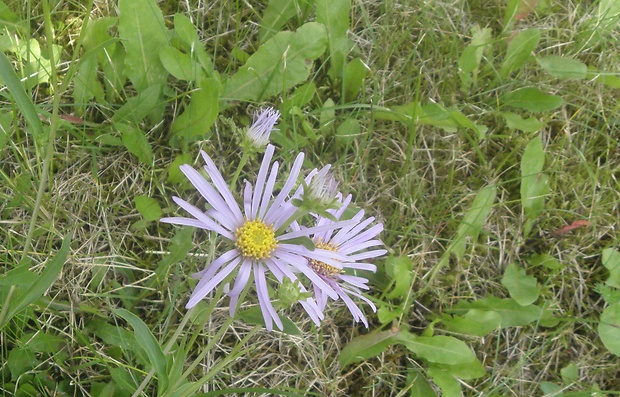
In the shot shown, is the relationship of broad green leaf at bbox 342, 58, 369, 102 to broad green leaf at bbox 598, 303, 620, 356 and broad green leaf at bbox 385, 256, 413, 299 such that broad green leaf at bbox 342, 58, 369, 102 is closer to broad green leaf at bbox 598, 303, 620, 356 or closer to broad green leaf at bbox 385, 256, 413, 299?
broad green leaf at bbox 385, 256, 413, 299

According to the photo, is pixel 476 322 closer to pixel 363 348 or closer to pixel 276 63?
pixel 363 348

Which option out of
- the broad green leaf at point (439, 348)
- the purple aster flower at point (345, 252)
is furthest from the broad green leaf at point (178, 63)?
the broad green leaf at point (439, 348)

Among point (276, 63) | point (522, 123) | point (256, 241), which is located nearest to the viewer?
point (256, 241)

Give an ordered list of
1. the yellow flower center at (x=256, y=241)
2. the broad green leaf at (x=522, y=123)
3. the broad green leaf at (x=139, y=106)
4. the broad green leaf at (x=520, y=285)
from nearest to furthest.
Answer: the yellow flower center at (x=256, y=241), the broad green leaf at (x=139, y=106), the broad green leaf at (x=520, y=285), the broad green leaf at (x=522, y=123)

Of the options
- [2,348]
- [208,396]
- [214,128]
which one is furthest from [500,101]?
[2,348]

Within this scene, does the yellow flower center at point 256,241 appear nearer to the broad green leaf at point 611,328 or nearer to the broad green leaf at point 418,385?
the broad green leaf at point 418,385

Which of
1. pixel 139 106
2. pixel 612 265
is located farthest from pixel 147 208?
pixel 612 265

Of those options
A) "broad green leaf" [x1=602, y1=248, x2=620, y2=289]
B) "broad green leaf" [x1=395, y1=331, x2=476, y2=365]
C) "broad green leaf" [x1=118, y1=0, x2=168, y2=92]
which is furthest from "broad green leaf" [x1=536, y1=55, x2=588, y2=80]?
"broad green leaf" [x1=118, y1=0, x2=168, y2=92]
